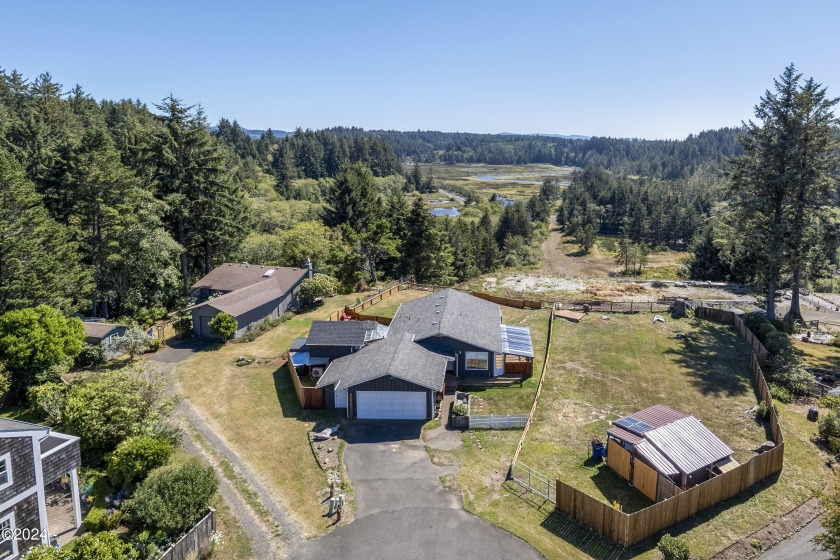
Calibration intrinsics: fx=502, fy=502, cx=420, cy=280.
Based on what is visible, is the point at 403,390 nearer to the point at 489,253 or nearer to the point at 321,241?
the point at 321,241

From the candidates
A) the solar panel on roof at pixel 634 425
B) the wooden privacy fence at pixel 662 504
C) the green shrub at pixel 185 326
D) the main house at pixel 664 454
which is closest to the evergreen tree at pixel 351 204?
the green shrub at pixel 185 326

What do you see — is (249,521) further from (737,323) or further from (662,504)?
(737,323)

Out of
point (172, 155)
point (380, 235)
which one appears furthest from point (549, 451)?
point (172, 155)

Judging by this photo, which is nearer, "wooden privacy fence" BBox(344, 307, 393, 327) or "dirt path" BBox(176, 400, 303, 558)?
"dirt path" BBox(176, 400, 303, 558)

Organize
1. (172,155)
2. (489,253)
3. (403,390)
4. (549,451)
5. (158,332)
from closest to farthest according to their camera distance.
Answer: (549,451)
(403,390)
(158,332)
(172,155)
(489,253)

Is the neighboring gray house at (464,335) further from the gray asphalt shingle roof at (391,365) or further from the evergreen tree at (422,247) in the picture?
the evergreen tree at (422,247)

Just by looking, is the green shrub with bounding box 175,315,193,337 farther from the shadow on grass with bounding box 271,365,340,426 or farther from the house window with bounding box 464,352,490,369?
the house window with bounding box 464,352,490,369

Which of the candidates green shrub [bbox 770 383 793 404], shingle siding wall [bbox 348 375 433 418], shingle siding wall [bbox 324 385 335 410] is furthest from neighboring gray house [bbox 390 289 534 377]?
green shrub [bbox 770 383 793 404]
